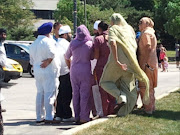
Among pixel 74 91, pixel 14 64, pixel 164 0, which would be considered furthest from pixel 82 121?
pixel 164 0

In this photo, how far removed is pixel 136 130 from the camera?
8.17 m

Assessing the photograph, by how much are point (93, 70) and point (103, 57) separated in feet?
1.02

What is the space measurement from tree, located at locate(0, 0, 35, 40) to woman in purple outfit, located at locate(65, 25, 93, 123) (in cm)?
4832

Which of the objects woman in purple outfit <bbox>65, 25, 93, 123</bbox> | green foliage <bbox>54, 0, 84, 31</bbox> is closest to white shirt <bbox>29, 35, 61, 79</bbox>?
woman in purple outfit <bbox>65, 25, 93, 123</bbox>

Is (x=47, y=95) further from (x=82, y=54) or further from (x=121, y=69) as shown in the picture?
(x=121, y=69)

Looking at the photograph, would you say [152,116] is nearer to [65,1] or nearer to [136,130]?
[136,130]

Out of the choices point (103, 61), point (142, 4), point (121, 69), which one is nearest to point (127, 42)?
point (121, 69)

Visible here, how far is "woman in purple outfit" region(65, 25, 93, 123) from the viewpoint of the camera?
30.5 ft

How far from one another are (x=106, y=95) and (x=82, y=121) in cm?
74

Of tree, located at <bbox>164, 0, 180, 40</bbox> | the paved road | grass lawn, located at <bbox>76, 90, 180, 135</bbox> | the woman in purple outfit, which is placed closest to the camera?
grass lawn, located at <bbox>76, 90, 180, 135</bbox>

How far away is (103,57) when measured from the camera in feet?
31.3

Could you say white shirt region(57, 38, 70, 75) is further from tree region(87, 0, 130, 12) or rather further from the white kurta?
tree region(87, 0, 130, 12)

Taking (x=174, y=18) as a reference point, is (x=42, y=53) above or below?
below

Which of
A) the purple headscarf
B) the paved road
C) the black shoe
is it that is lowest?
the paved road
